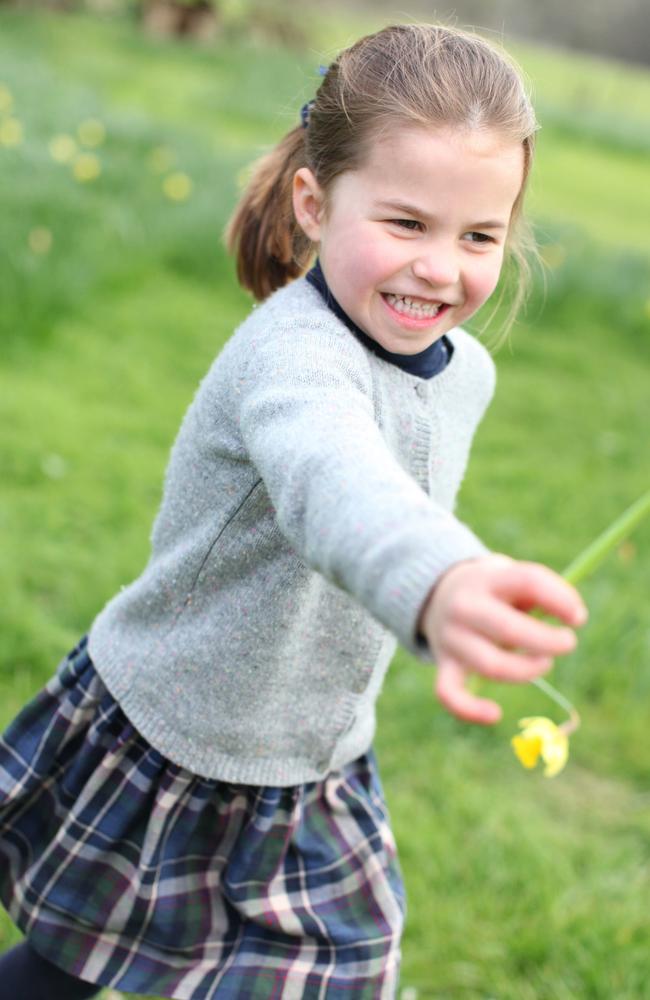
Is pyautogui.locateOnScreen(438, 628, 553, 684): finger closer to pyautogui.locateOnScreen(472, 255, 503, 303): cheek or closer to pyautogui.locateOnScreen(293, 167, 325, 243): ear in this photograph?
pyautogui.locateOnScreen(472, 255, 503, 303): cheek

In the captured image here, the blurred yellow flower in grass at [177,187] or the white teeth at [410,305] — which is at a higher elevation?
the white teeth at [410,305]

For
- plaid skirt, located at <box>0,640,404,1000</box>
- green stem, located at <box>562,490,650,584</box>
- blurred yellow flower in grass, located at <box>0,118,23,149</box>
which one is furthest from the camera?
blurred yellow flower in grass, located at <box>0,118,23,149</box>

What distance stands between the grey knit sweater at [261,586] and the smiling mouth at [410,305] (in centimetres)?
6

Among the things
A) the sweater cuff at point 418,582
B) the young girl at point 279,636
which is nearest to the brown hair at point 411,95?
Result: the young girl at point 279,636

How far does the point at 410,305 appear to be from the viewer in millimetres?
1376

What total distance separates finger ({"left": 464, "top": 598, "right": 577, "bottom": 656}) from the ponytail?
97 cm

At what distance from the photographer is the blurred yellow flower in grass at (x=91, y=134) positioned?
565 centimetres

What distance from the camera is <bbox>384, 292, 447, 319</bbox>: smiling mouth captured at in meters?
1.37

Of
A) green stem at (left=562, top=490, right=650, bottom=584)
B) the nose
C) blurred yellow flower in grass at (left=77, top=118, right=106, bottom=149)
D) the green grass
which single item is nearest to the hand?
green stem at (left=562, top=490, right=650, bottom=584)

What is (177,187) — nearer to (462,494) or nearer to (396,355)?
(462,494)

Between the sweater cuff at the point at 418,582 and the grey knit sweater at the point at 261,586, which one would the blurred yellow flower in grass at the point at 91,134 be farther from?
the sweater cuff at the point at 418,582

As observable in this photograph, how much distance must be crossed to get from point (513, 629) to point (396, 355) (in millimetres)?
703

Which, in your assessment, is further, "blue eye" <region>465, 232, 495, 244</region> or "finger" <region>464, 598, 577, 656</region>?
"blue eye" <region>465, 232, 495, 244</region>

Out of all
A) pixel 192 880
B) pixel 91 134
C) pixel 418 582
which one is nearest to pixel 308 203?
pixel 418 582
